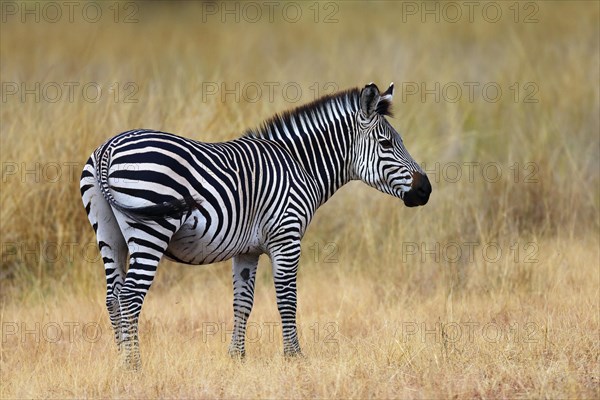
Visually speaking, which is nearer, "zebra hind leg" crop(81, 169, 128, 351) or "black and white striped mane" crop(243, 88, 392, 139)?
"zebra hind leg" crop(81, 169, 128, 351)

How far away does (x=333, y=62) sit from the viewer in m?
13.1

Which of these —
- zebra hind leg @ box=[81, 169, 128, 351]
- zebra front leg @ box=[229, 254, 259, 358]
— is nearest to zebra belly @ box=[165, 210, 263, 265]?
zebra hind leg @ box=[81, 169, 128, 351]

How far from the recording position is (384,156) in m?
6.94

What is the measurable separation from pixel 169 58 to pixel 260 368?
11159mm

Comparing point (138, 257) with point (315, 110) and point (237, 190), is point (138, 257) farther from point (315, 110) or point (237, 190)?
point (315, 110)

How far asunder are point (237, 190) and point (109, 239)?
968 mm

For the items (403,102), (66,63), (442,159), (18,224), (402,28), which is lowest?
(18,224)

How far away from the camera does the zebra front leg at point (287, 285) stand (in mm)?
6520

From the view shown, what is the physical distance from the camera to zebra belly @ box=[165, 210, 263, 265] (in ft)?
19.9

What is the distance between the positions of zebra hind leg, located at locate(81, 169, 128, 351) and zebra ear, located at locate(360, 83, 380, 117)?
84.0 inches

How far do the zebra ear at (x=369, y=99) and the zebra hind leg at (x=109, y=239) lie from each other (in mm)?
2134

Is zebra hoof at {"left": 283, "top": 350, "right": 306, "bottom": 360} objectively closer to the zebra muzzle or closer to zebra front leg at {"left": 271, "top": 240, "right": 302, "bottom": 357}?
zebra front leg at {"left": 271, "top": 240, "right": 302, "bottom": 357}

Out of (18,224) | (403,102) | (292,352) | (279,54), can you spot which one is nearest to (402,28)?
(279,54)

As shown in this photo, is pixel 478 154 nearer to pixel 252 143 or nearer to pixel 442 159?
pixel 442 159
